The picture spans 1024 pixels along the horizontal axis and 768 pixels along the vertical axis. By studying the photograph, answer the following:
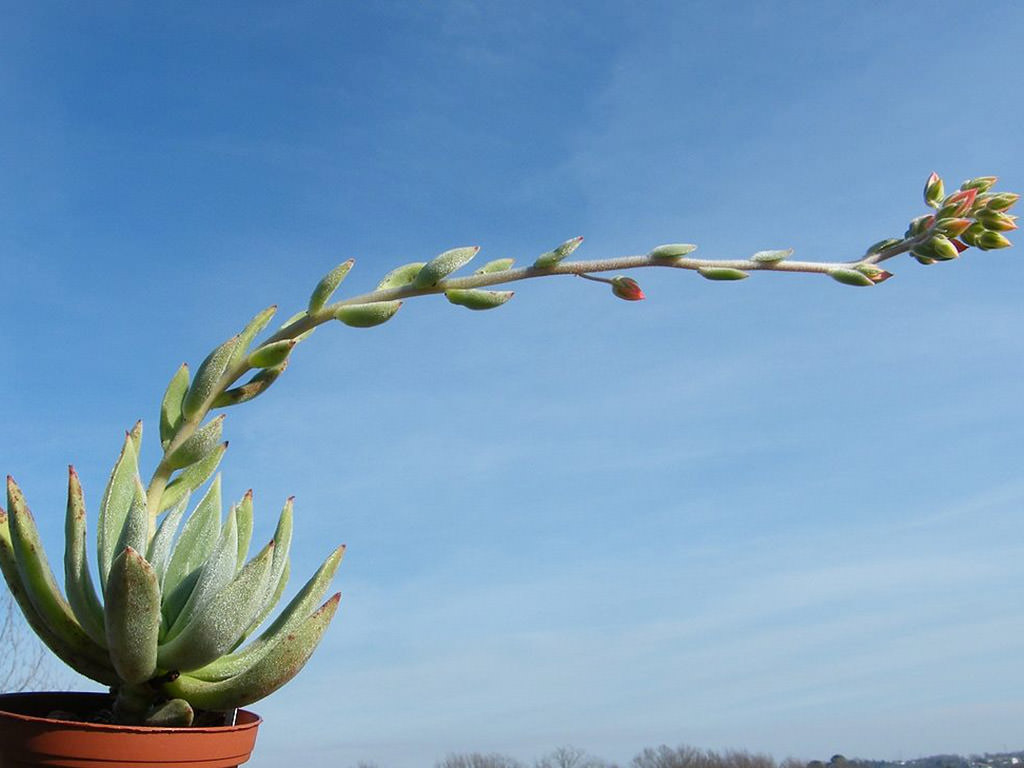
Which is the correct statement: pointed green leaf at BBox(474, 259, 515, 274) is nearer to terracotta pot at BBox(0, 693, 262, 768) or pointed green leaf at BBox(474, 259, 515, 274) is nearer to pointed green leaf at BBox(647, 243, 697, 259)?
pointed green leaf at BBox(647, 243, 697, 259)

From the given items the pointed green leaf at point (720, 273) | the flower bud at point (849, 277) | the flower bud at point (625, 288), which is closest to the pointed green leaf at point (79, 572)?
the flower bud at point (625, 288)

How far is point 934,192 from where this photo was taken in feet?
5.34

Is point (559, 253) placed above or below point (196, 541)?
above

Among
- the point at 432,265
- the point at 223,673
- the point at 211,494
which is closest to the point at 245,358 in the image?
the point at 211,494

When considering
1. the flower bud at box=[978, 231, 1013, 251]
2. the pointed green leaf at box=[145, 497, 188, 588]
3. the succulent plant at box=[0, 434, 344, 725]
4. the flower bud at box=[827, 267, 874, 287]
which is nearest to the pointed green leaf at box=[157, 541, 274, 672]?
the succulent plant at box=[0, 434, 344, 725]

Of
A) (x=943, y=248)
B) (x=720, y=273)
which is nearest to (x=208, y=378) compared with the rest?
(x=720, y=273)

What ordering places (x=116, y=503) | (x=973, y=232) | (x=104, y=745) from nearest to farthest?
(x=104, y=745) < (x=116, y=503) < (x=973, y=232)

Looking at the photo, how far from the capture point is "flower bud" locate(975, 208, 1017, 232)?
155 centimetres

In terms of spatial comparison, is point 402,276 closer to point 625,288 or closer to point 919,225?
point 625,288

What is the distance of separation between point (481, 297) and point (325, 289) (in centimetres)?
24

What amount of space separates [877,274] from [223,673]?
118cm

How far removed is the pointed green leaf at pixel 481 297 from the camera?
1377 millimetres

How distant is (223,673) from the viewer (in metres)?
1.23

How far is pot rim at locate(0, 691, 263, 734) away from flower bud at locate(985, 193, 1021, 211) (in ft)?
4.65
